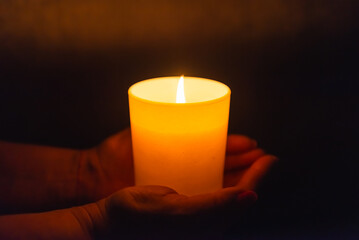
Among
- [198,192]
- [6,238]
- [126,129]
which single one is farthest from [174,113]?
[6,238]

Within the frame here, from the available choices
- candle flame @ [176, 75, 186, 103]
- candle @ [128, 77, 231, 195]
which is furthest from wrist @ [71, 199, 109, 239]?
candle flame @ [176, 75, 186, 103]

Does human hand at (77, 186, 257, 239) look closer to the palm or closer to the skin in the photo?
the skin

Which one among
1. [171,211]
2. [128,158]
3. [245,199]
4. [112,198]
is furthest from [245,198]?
[128,158]

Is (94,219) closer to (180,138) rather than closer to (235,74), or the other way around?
(180,138)

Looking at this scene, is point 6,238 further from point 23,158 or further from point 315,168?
point 315,168

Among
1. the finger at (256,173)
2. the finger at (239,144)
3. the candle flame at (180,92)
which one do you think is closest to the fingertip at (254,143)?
the finger at (239,144)

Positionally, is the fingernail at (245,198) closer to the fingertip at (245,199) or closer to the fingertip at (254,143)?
the fingertip at (245,199)
